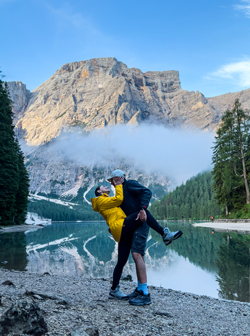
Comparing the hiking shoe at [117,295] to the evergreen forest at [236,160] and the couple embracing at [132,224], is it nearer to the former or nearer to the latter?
the couple embracing at [132,224]

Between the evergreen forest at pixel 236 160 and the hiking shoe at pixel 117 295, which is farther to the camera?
the evergreen forest at pixel 236 160

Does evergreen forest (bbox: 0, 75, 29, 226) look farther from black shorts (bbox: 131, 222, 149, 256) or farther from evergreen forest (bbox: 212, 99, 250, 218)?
black shorts (bbox: 131, 222, 149, 256)

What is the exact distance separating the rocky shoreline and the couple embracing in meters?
0.30

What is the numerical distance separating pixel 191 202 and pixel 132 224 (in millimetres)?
107100

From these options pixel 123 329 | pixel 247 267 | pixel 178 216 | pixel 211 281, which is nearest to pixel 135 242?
pixel 123 329

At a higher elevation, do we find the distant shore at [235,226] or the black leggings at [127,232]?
the black leggings at [127,232]

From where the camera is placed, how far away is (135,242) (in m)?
4.49

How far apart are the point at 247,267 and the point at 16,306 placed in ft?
24.3

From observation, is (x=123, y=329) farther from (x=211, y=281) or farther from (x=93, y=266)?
(x=93, y=266)

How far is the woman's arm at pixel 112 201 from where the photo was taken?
4.54 metres

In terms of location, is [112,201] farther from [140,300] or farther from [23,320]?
[23,320]

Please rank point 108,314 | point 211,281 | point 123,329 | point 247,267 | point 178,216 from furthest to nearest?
point 178,216 < point 247,267 < point 211,281 < point 108,314 < point 123,329

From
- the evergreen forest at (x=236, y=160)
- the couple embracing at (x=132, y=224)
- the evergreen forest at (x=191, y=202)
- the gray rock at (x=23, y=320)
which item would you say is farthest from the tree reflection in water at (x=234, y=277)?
the evergreen forest at (x=191, y=202)

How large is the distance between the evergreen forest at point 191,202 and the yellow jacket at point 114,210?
3204 inches
